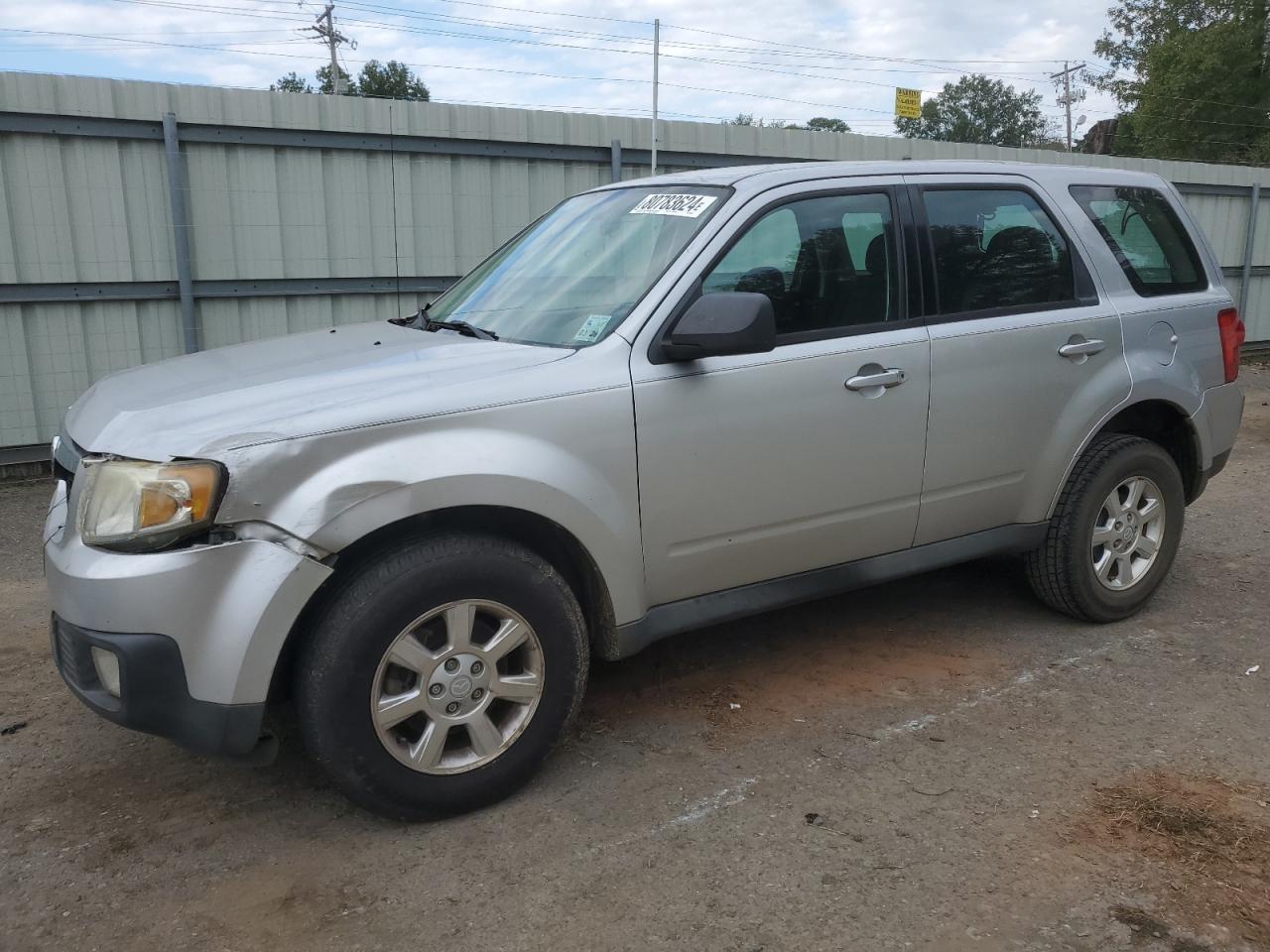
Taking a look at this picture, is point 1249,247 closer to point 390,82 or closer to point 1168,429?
point 1168,429

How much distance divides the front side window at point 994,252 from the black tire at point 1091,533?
0.69 meters

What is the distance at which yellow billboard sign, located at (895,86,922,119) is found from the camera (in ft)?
55.9

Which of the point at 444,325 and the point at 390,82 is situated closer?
the point at 444,325

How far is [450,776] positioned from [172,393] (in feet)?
4.55

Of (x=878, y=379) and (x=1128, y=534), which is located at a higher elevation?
(x=878, y=379)

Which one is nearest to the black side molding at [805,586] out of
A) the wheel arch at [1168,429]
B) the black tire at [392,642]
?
the black tire at [392,642]

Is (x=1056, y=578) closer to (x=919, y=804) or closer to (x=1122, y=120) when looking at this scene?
(x=919, y=804)

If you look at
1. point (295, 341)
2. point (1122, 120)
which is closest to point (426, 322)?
point (295, 341)

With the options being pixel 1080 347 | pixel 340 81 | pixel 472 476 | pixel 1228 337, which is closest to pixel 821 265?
pixel 1080 347

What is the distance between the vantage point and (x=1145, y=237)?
4609 mm

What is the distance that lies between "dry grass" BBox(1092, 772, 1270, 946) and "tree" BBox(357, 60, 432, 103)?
220 feet

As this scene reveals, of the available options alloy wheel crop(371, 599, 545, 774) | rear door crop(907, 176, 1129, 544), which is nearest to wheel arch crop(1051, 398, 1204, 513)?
rear door crop(907, 176, 1129, 544)

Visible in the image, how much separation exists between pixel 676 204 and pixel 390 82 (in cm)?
7128

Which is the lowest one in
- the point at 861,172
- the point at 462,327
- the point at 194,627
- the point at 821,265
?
the point at 194,627
